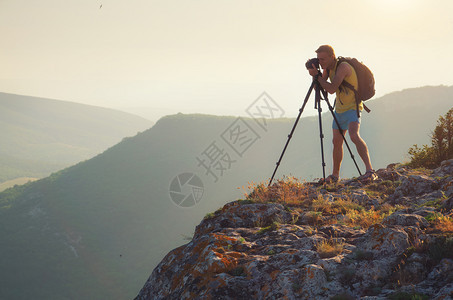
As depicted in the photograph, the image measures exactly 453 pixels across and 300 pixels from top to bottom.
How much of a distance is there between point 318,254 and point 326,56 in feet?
15.2

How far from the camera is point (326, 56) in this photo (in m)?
7.18

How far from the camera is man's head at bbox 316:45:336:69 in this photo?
7184 millimetres

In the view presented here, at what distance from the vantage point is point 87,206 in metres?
118

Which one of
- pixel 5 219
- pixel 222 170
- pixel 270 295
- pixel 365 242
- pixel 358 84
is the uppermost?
pixel 358 84

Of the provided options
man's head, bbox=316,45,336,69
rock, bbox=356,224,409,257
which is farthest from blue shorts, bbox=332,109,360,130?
rock, bbox=356,224,409,257

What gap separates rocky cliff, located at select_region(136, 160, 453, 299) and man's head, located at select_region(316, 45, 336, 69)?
2.93 metres

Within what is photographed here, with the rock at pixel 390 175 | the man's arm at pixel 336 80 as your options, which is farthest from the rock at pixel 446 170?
the man's arm at pixel 336 80

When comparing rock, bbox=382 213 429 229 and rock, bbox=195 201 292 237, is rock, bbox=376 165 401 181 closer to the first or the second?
rock, bbox=195 201 292 237

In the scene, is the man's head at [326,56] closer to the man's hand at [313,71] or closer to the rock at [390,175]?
the man's hand at [313,71]

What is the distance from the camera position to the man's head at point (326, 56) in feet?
23.6

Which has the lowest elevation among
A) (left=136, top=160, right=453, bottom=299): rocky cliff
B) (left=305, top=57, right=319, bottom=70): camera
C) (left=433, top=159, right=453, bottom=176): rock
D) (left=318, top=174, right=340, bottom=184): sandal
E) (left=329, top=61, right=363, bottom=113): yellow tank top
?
(left=136, top=160, right=453, bottom=299): rocky cliff

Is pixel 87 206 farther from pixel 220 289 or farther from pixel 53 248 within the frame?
pixel 220 289

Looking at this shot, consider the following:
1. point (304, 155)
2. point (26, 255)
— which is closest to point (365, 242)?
point (26, 255)

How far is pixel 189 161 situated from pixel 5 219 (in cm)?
6433
